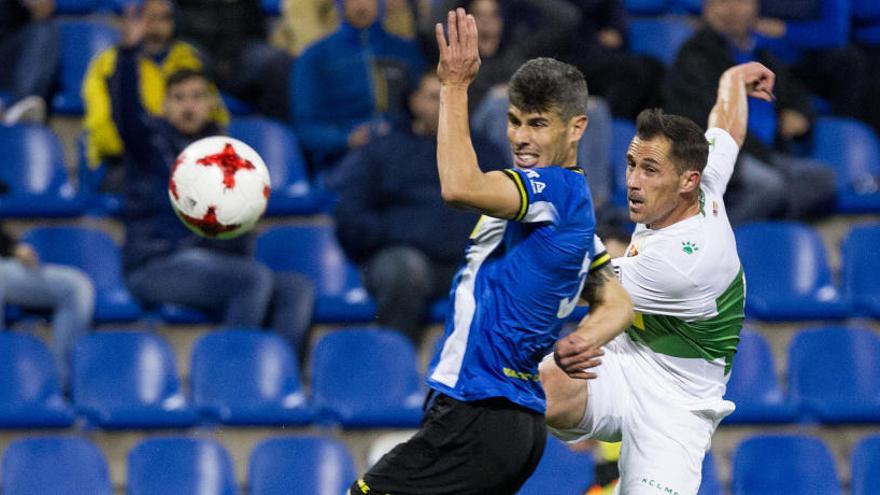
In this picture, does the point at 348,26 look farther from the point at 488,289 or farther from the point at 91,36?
the point at 488,289

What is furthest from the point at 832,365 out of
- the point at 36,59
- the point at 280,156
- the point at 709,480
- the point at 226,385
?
the point at 36,59

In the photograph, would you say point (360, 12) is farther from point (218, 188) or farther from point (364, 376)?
point (218, 188)

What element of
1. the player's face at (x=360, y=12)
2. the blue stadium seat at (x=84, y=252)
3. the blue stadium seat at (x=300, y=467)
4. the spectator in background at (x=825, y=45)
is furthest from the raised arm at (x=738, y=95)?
the spectator in background at (x=825, y=45)

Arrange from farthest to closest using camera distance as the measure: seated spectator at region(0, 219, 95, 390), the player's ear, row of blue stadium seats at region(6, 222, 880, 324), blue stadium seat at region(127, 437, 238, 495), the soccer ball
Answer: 1. row of blue stadium seats at region(6, 222, 880, 324)
2. seated spectator at region(0, 219, 95, 390)
3. blue stadium seat at region(127, 437, 238, 495)
4. the soccer ball
5. the player's ear

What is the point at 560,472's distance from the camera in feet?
24.6

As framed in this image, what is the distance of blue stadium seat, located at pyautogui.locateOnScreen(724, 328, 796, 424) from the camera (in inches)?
316

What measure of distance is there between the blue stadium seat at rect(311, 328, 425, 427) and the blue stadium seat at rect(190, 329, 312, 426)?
0.12m

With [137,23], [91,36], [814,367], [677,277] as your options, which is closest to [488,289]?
[677,277]

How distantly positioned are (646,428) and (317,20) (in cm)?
492

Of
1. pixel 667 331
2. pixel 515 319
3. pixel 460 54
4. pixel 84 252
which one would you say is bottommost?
pixel 84 252

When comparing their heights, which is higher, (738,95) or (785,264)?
(738,95)

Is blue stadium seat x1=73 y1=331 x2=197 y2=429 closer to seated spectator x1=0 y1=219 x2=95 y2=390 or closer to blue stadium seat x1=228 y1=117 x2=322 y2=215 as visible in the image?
seated spectator x1=0 y1=219 x2=95 y2=390

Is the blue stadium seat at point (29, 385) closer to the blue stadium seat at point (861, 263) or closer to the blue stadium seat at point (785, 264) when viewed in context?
the blue stadium seat at point (785, 264)

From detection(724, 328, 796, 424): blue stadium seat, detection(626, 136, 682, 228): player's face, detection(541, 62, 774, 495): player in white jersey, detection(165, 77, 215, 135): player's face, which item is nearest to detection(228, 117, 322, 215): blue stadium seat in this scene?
detection(165, 77, 215, 135): player's face
